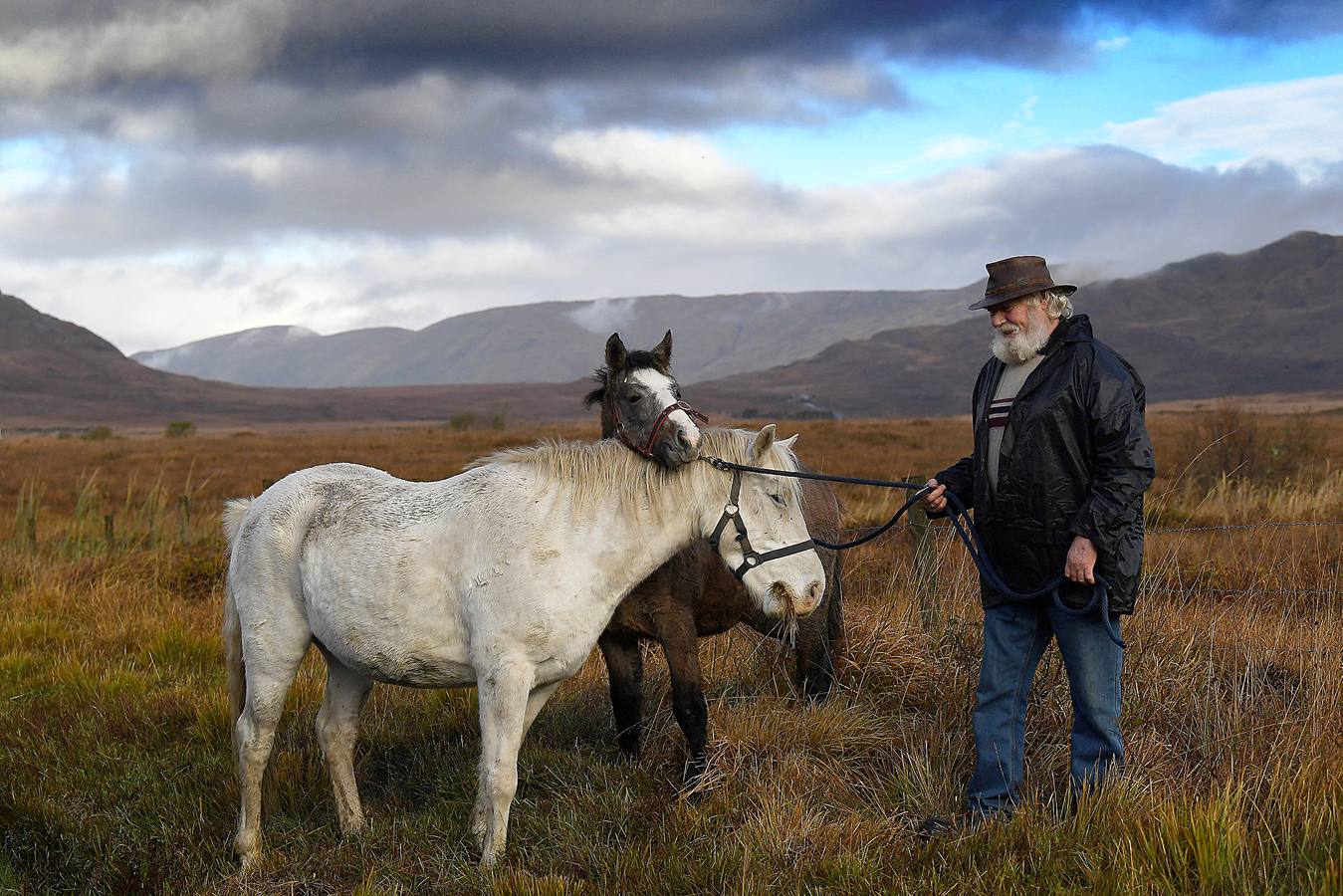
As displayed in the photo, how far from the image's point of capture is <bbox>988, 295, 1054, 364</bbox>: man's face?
4.43 meters

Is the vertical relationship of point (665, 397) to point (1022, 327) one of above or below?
below

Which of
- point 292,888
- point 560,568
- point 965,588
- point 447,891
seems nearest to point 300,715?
point 292,888

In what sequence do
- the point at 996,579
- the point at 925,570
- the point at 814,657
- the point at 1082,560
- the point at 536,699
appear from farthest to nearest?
the point at 925,570 < the point at 814,657 < the point at 536,699 < the point at 996,579 < the point at 1082,560

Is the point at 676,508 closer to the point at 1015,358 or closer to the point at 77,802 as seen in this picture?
the point at 1015,358

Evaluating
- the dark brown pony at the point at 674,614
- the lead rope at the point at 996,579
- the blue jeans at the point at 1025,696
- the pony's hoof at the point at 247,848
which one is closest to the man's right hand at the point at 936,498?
the lead rope at the point at 996,579

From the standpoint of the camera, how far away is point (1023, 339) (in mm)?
4441

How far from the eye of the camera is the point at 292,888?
14.1 ft

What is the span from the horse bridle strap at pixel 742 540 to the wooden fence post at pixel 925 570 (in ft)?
7.34

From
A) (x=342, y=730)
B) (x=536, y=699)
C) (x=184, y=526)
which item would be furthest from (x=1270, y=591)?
(x=184, y=526)

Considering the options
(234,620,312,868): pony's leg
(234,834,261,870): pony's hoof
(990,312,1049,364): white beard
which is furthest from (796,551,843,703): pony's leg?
(234,834,261,870): pony's hoof

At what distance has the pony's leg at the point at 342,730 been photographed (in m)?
5.02

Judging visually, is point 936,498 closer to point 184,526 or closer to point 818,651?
point 818,651

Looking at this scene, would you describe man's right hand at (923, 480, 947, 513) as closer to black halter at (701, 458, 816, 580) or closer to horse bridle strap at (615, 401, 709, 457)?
black halter at (701, 458, 816, 580)

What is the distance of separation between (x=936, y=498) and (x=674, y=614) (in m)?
1.45
